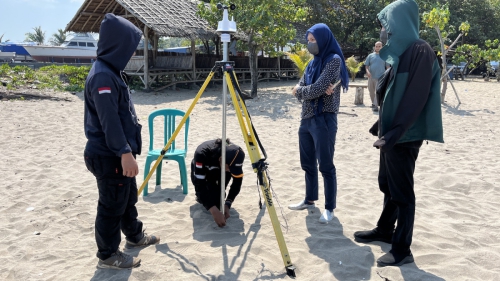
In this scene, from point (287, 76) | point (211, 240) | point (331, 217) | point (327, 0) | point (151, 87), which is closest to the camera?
point (211, 240)

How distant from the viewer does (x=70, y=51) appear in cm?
3086

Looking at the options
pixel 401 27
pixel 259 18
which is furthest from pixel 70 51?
pixel 401 27

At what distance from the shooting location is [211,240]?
10.4ft

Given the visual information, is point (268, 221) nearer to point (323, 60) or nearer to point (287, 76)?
point (323, 60)

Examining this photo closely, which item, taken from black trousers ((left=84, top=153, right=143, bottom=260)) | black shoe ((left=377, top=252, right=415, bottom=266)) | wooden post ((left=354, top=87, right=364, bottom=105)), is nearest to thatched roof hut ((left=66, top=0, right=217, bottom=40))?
wooden post ((left=354, top=87, right=364, bottom=105))

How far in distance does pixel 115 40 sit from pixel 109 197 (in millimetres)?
1029

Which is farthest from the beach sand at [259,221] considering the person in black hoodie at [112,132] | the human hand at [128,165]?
the human hand at [128,165]

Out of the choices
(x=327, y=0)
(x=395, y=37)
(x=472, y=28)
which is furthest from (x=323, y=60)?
(x=472, y=28)

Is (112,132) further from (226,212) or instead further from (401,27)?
(401,27)

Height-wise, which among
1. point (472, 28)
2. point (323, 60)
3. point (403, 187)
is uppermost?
point (472, 28)

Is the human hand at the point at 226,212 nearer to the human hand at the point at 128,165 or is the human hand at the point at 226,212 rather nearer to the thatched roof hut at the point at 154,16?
the human hand at the point at 128,165

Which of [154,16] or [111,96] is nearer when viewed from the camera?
[111,96]

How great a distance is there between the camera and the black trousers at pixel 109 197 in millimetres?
2521

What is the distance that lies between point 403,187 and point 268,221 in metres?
1.36
